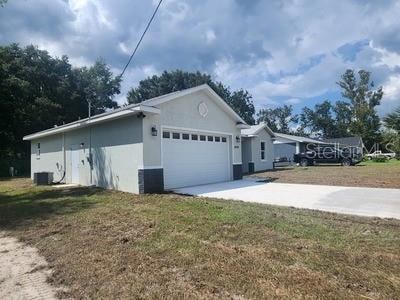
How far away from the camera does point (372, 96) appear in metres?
57.1

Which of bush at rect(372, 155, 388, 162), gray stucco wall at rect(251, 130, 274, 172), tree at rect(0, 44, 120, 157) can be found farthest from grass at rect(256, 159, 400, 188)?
tree at rect(0, 44, 120, 157)

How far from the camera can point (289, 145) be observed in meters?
36.3

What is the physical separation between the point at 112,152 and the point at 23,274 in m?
8.52

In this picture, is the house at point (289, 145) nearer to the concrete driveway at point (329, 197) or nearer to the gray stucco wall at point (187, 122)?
the gray stucco wall at point (187, 122)

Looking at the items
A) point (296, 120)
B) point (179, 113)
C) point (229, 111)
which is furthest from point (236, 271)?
point (296, 120)

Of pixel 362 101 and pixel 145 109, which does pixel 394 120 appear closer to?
pixel 145 109

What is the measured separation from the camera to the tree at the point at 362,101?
56.2 metres

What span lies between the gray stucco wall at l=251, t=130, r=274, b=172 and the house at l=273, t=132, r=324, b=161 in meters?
9.40

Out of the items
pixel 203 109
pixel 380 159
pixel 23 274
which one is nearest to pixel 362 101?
pixel 380 159

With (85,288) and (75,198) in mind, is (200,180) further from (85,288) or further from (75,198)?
(85,288)

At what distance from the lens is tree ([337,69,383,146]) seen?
56.2m

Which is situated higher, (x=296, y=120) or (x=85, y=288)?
(x=296, y=120)

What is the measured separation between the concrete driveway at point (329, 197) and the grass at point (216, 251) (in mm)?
992

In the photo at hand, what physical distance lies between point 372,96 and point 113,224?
60.0 metres
